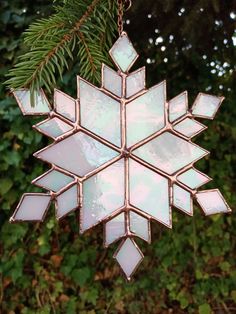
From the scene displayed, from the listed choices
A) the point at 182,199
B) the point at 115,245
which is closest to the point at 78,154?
the point at 182,199

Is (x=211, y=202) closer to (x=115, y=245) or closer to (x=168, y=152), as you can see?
(x=168, y=152)

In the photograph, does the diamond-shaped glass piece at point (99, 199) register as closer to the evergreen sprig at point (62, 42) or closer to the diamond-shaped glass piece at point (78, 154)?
the diamond-shaped glass piece at point (78, 154)

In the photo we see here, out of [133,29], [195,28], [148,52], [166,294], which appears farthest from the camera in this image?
[166,294]

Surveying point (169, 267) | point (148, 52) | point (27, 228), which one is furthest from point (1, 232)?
point (148, 52)

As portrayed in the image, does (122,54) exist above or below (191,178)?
above

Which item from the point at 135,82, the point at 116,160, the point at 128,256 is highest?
the point at 135,82

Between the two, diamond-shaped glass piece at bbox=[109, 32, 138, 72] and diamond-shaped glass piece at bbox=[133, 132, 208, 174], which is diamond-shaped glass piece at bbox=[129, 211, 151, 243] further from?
diamond-shaped glass piece at bbox=[109, 32, 138, 72]

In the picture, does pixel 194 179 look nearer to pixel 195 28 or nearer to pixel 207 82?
pixel 195 28
